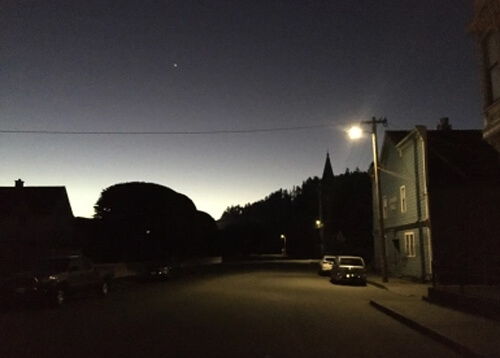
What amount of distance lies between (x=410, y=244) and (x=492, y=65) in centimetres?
2058

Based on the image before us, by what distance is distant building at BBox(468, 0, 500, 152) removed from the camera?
603 inches

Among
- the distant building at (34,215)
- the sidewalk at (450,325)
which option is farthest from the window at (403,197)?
the distant building at (34,215)

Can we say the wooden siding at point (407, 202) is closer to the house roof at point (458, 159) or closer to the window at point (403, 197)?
the window at point (403, 197)

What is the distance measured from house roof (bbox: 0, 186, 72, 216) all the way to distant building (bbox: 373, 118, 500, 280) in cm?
3437

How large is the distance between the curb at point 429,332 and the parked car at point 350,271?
12.6 m

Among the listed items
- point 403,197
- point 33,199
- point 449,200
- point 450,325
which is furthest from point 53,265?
point 33,199

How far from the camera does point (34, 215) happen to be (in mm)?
54500

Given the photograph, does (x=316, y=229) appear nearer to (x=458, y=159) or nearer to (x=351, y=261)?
(x=351, y=261)

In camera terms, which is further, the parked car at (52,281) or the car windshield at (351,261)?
the car windshield at (351,261)

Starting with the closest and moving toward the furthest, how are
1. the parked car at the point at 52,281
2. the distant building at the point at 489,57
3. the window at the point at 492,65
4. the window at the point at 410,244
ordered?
the distant building at the point at 489,57 → the window at the point at 492,65 → the parked car at the point at 52,281 → the window at the point at 410,244

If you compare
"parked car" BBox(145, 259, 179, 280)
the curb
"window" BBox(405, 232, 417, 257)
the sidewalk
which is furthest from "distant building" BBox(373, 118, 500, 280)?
"parked car" BBox(145, 259, 179, 280)

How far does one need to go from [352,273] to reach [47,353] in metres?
23.3

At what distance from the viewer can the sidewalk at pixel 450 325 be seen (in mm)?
10962

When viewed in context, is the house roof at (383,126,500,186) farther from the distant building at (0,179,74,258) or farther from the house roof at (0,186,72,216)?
the house roof at (0,186,72,216)
